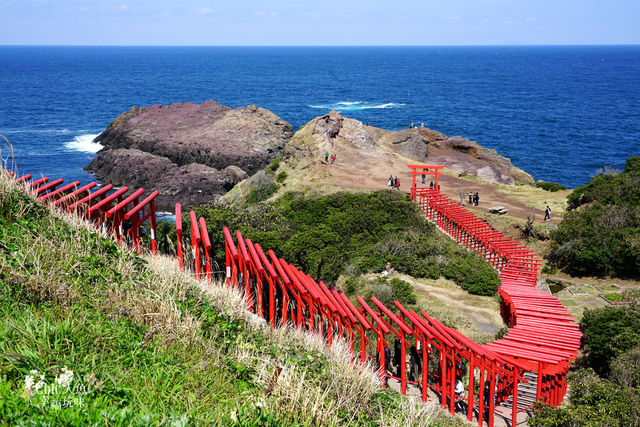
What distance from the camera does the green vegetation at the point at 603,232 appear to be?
68.0 feet

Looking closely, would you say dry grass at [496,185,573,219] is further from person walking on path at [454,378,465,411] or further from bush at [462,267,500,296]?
person walking on path at [454,378,465,411]

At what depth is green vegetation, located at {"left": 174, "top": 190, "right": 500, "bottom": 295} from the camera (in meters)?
21.3

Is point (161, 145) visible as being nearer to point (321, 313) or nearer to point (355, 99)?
point (321, 313)

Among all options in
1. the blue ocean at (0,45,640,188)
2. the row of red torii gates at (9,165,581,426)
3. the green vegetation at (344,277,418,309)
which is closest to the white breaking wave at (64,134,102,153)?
the blue ocean at (0,45,640,188)

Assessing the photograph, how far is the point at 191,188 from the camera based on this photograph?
47125mm

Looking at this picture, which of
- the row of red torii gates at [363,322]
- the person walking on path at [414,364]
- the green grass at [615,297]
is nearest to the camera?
the row of red torii gates at [363,322]

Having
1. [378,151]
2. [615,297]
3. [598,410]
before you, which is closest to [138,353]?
[598,410]

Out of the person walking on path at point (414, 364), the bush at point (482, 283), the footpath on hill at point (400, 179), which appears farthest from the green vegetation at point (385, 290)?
the footpath on hill at point (400, 179)

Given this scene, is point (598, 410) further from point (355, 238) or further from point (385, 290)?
point (355, 238)

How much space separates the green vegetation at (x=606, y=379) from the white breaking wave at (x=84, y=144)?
6236cm

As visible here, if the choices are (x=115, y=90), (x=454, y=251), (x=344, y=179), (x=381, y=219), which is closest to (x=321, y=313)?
(x=454, y=251)

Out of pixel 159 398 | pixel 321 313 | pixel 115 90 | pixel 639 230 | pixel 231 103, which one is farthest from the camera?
pixel 115 90

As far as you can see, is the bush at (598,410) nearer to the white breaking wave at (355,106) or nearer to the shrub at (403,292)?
the shrub at (403,292)

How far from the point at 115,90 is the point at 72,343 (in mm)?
142837
